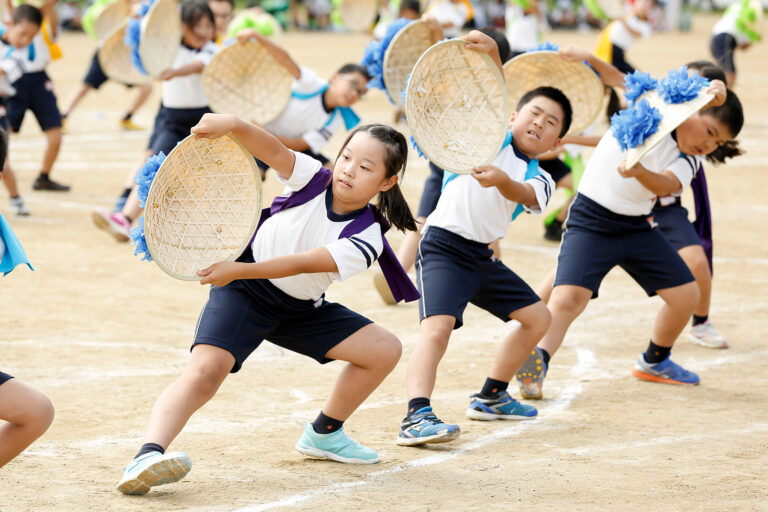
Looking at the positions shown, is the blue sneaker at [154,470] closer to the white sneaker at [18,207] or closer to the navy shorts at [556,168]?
the navy shorts at [556,168]

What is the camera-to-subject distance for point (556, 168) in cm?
852

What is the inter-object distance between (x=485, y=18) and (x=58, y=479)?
1430 inches

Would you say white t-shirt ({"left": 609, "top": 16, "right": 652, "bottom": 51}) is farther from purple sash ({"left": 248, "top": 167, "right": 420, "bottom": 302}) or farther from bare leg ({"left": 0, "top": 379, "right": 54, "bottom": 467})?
bare leg ({"left": 0, "top": 379, "right": 54, "bottom": 467})

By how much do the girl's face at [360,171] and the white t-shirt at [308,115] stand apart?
3.69 meters

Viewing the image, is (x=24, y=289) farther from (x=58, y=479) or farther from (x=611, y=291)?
(x=611, y=291)

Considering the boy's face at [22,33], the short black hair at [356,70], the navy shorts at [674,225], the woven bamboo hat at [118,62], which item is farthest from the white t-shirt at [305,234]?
the boy's face at [22,33]

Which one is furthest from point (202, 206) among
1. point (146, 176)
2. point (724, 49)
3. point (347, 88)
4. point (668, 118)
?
point (724, 49)

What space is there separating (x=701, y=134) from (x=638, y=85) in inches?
16.7

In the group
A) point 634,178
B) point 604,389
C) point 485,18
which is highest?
point 634,178

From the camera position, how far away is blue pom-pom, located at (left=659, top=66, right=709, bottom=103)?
5066mm

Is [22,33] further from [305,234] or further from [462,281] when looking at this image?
[305,234]

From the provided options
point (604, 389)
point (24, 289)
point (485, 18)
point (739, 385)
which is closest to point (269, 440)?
point (604, 389)

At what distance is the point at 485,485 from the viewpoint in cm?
428

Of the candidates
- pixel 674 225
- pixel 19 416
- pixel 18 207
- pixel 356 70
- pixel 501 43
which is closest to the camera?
pixel 19 416
